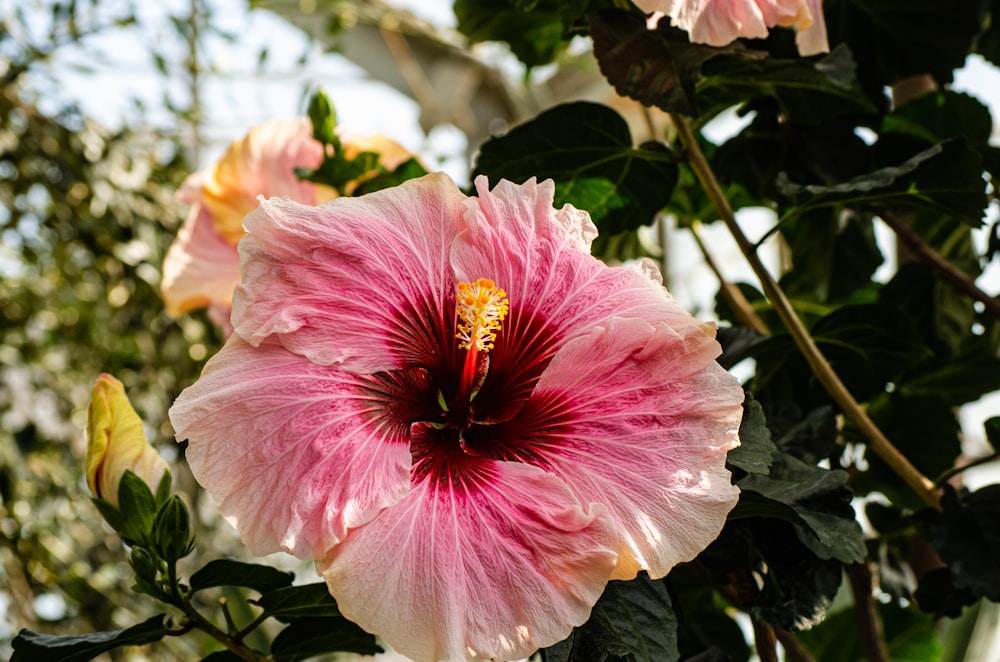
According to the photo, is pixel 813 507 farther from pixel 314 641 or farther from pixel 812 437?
pixel 314 641

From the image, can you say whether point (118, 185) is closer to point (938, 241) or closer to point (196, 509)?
point (196, 509)

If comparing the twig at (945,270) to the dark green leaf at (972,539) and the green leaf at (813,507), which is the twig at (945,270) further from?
the green leaf at (813,507)

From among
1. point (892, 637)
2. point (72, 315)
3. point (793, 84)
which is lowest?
point (72, 315)

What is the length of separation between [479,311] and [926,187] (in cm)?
35

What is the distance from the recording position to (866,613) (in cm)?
76

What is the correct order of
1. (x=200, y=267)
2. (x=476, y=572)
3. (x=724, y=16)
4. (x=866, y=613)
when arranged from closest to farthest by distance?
(x=476, y=572) → (x=724, y=16) → (x=866, y=613) → (x=200, y=267)

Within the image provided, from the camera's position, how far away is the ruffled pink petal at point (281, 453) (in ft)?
1.36

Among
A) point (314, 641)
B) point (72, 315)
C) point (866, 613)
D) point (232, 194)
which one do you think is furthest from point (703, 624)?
point (72, 315)

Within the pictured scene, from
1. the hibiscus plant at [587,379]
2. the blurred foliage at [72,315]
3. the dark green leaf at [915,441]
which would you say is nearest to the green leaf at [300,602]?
the hibiscus plant at [587,379]

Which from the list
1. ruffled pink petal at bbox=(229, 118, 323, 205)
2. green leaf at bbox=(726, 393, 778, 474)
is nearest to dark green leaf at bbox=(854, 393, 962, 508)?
green leaf at bbox=(726, 393, 778, 474)

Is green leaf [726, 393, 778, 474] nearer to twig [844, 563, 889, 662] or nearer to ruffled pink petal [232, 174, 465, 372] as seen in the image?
ruffled pink petal [232, 174, 465, 372]

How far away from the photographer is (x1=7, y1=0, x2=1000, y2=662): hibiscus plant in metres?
0.42

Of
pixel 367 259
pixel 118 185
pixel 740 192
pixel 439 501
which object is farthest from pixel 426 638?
pixel 118 185

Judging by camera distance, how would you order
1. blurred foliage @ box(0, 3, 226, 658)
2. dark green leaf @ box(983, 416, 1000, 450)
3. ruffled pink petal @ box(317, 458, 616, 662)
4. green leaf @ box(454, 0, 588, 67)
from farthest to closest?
blurred foliage @ box(0, 3, 226, 658), green leaf @ box(454, 0, 588, 67), dark green leaf @ box(983, 416, 1000, 450), ruffled pink petal @ box(317, 458, 616, 662)
